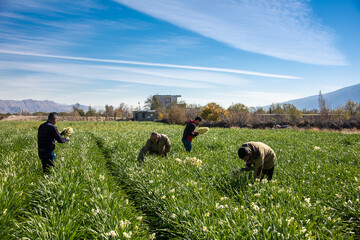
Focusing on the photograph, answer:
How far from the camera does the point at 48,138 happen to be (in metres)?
6.63

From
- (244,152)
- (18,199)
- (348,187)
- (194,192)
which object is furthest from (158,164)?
(348,187)

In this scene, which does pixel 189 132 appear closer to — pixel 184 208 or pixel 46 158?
pixel 46 158

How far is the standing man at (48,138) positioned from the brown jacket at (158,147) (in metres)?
2.76

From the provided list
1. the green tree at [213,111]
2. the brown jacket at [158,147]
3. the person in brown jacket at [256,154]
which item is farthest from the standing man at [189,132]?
the green tree at [213,111]

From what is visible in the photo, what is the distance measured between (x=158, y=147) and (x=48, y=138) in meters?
3.60

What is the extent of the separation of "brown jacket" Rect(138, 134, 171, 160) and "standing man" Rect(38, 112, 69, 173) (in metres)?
2.76

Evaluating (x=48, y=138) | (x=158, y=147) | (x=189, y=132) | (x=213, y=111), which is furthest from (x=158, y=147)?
(x=213, y=111)

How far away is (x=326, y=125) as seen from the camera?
32.0 m

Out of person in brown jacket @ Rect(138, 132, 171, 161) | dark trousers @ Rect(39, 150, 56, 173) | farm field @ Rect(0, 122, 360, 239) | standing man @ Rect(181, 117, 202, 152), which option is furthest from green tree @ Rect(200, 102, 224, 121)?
dark trousers @ Rect(39, 150, 56, 173)

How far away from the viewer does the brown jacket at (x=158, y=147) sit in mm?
8148

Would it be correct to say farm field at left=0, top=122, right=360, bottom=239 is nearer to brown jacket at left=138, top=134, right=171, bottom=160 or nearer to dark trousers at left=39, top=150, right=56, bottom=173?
dark trousers at left=39, top=150, right=56, bottom=173

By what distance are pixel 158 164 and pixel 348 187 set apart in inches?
188

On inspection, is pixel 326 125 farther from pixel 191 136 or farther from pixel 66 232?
pixel 66 232

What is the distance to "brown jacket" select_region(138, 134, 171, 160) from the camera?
8.15 m
